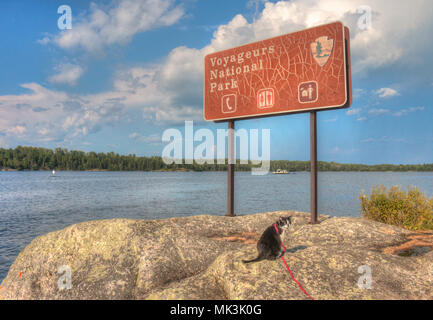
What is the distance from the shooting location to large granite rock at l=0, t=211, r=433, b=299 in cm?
478

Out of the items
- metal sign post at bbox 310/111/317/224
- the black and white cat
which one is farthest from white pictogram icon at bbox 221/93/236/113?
the black and white cat

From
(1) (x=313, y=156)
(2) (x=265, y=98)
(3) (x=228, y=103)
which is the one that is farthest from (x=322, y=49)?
(3) (x=228, y=103)

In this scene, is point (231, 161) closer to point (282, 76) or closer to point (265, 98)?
point (265, 98)

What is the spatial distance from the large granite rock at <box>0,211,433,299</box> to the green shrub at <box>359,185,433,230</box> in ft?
8.44

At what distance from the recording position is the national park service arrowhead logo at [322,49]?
9.47 metres

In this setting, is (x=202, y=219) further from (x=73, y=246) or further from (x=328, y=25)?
(x=328, y=25)

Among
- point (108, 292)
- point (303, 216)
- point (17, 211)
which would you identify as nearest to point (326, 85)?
point (303, 216)

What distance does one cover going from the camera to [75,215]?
2716 cm

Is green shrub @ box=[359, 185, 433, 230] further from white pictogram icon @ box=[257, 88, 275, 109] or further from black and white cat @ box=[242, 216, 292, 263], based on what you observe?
black and white cat @ box=[242, 216, 292, 263]

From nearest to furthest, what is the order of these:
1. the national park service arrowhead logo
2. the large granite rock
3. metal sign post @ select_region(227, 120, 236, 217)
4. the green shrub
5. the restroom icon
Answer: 1. the large granite rock
2. the national park service arrowhead logo
3. the restroom icon
4. the green shrub
5. metal sign post @ select_region(227, 120, 236, 217)

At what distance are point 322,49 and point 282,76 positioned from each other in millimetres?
1569

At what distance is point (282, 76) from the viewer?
1037 centimetres

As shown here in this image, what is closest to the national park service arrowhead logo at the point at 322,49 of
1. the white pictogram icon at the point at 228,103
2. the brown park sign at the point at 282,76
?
the brown park sign at the point at 282,76

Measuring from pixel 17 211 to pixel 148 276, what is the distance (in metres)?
29.1
